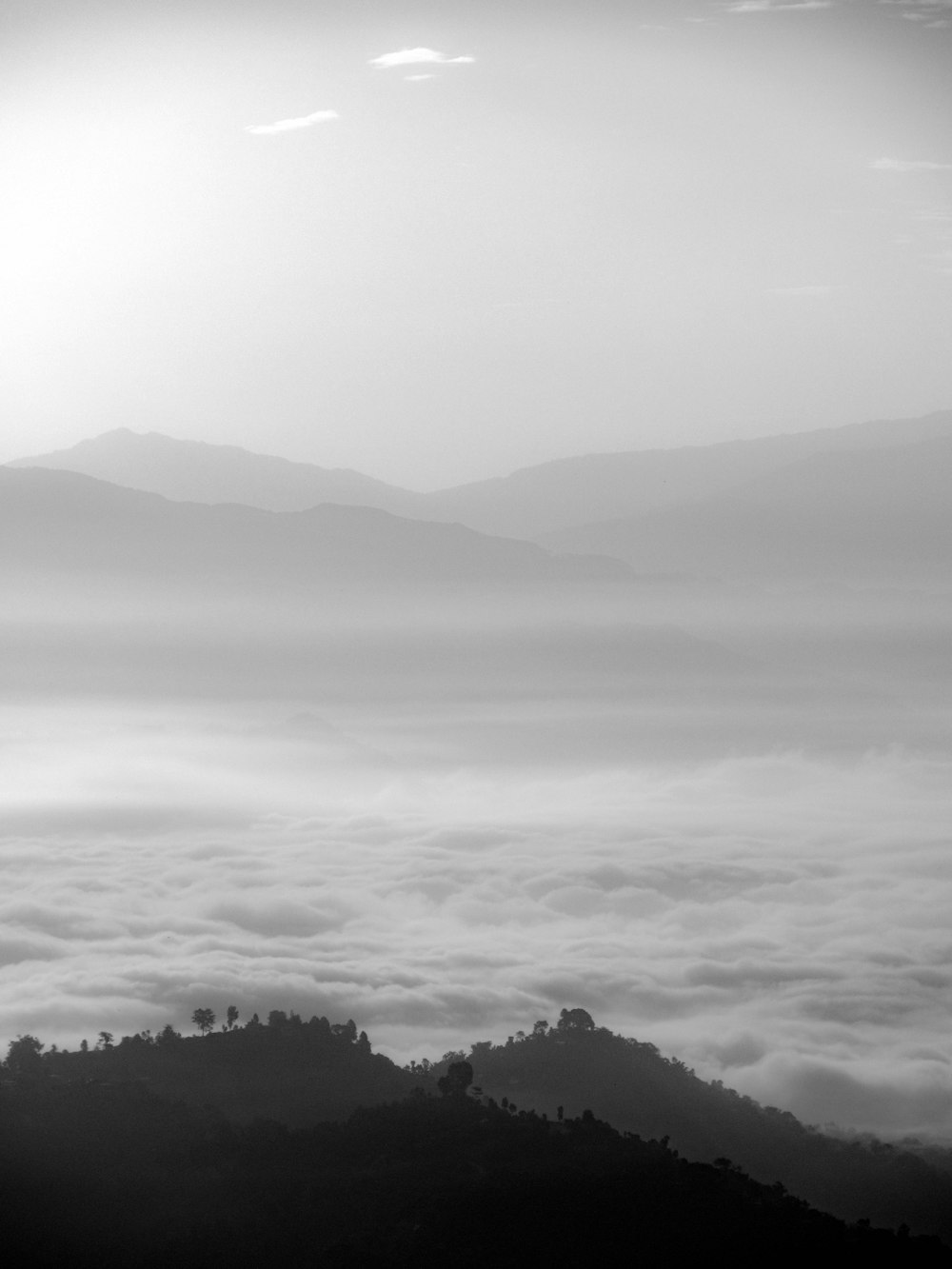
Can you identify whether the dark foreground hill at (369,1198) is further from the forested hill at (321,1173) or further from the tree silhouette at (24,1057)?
the tree silhouette at (24,1057)

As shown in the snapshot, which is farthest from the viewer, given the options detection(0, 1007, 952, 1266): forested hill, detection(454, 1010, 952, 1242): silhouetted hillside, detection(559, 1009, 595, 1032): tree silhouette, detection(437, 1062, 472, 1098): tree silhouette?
detection(559, 1009, 595, 1032): tree silhouette

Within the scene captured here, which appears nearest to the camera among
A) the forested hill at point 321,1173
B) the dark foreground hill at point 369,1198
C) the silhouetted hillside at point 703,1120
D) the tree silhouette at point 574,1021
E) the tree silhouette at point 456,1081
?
the dark foreground hill at point 369,1198

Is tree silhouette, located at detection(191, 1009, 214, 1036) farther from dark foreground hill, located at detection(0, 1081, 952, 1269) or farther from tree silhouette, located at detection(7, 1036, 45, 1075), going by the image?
dark foreground hill, located at detection(0, 1081, 952, 1269)

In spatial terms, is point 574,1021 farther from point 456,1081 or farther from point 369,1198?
point 369,1198

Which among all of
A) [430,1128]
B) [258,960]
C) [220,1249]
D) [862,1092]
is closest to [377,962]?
[258,960]

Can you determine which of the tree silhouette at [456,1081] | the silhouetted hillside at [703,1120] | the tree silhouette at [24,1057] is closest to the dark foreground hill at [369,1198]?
the tree silhouette at [24,1057]

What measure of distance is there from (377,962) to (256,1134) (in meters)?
69.5

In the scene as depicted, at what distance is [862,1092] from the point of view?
140 meters

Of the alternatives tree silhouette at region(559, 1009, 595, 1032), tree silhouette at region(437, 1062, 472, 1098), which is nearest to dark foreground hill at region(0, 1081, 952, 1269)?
tree silhouette at region(437, 1062, 472, 1098)

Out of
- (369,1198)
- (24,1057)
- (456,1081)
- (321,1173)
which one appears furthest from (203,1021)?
(369,1198)

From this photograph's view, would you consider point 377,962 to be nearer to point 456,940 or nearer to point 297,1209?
point 456,940

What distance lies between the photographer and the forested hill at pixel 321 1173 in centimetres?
8119

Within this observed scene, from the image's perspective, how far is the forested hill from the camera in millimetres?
81188

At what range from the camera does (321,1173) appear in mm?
87000
